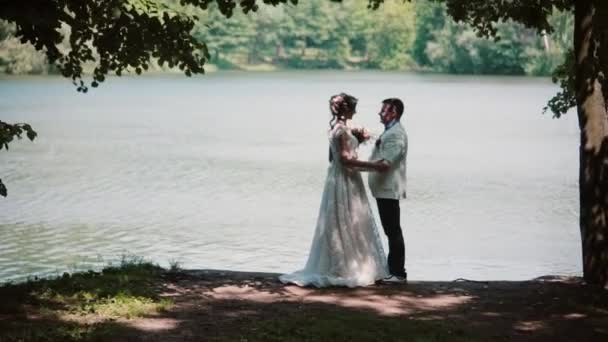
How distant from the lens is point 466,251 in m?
15.1

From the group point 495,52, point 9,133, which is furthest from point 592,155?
point 495,52

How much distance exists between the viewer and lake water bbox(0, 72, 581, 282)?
47.6 feet

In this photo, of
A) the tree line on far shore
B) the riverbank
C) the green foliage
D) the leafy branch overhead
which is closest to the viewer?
the riverbank

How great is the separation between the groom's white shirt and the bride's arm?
0.26 feet

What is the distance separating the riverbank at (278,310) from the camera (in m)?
6.91

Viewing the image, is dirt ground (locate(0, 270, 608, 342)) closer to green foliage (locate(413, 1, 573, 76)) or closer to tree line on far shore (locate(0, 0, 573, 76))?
green foliage (locate(413, 1, 573, 76))

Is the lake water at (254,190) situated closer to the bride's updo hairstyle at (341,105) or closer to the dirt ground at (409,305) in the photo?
the dirt ground at (409,305)

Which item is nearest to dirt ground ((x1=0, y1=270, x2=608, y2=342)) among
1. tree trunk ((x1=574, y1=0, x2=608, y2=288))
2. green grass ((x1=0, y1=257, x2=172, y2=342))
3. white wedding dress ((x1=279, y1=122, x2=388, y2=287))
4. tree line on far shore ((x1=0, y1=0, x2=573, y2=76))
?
green grass ((x1=0, y1=257, x2=172, y2=342))

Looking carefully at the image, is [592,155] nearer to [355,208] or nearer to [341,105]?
[355,208]

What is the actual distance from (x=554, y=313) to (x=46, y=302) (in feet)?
13.3

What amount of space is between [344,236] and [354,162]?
2.32 feet

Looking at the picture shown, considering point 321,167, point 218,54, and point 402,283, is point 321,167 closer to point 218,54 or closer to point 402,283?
point 402,283

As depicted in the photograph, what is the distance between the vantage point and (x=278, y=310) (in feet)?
25.3

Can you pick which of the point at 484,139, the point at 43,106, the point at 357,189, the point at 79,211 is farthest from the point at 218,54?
the point at 357,189
